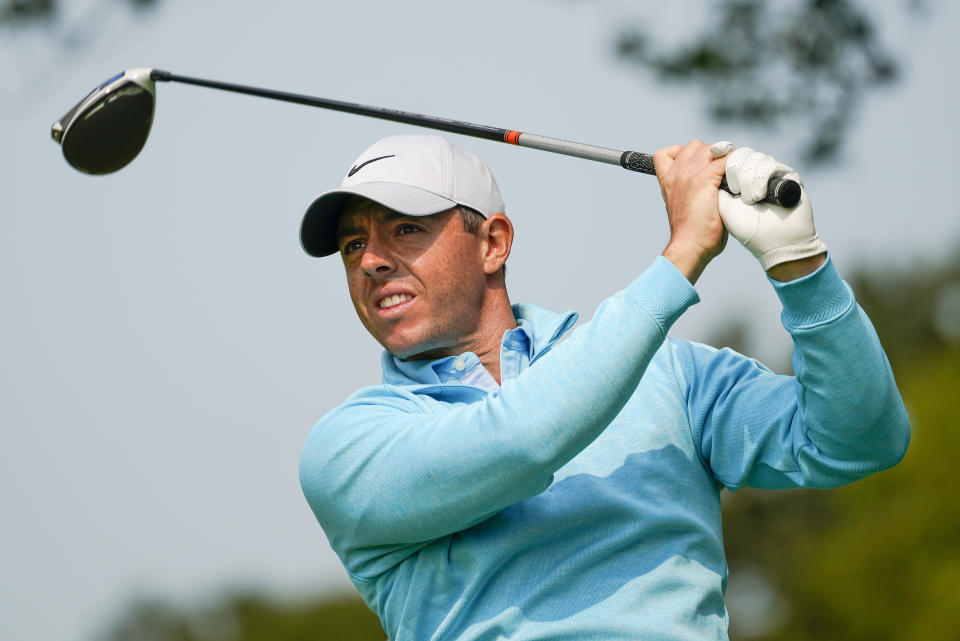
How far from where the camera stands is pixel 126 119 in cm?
396

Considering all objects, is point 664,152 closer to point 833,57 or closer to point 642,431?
point 642,431

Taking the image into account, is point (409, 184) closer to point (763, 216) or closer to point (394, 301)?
point (394, 301)

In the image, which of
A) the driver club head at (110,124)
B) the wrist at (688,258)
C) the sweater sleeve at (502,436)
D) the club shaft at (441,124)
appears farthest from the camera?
the driver club head at (110,124)

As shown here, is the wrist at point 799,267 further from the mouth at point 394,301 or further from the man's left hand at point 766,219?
the mouth at point 394,301

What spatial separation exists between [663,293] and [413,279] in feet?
2.89

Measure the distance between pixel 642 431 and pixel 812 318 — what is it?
46 centimetres

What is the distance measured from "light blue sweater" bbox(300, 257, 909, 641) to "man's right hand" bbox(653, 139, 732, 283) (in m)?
0.09

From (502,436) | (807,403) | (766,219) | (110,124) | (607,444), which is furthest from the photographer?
(110,124)

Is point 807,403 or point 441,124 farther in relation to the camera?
point 441,124

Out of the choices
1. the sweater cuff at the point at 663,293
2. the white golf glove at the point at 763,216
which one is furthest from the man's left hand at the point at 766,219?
the sweater cuff at the point at 663,293

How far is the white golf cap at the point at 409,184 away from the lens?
322cm

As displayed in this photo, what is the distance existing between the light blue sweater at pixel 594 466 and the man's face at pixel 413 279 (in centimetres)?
21

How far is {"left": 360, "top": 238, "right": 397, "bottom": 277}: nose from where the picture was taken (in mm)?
3205

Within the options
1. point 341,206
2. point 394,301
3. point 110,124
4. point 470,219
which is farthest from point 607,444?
point 110,124
